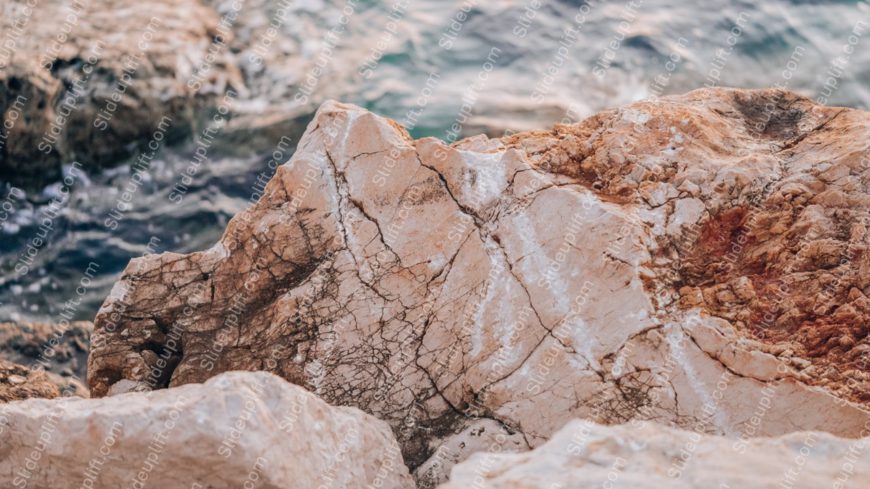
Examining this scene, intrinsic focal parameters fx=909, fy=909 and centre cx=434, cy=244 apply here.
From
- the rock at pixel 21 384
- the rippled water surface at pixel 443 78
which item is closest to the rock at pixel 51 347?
the rippled water surface at pixel 443 78

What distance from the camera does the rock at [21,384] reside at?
212 inches

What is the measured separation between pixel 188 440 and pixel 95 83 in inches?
275

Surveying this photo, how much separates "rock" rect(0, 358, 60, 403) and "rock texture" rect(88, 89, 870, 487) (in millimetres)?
947

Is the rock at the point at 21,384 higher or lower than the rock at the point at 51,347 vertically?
higher

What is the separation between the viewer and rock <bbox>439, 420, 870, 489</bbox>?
293 cm

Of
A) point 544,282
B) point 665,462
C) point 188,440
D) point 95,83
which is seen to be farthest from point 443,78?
point 665,462

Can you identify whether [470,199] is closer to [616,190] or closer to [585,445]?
[616,190]

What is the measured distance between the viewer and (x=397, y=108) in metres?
10.2

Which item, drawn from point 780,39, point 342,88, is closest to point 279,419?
point 342,88

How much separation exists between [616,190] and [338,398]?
66.2 inches

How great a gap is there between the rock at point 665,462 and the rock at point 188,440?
637 millimetres

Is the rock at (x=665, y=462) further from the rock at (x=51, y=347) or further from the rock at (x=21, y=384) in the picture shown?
the rock at (x=51, y=347)

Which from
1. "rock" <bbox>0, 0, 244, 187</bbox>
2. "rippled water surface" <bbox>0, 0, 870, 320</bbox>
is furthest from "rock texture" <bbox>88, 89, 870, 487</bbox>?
"rock" <bbox>0, 0, 244, 187</bbox>

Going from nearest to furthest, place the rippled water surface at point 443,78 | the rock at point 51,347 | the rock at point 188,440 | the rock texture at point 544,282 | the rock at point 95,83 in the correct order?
the rock at point 188,440
the rock texture at point 544,282
the rock at point 51,347
the rippled water surface at point 443,78
the rock at point 95,83
